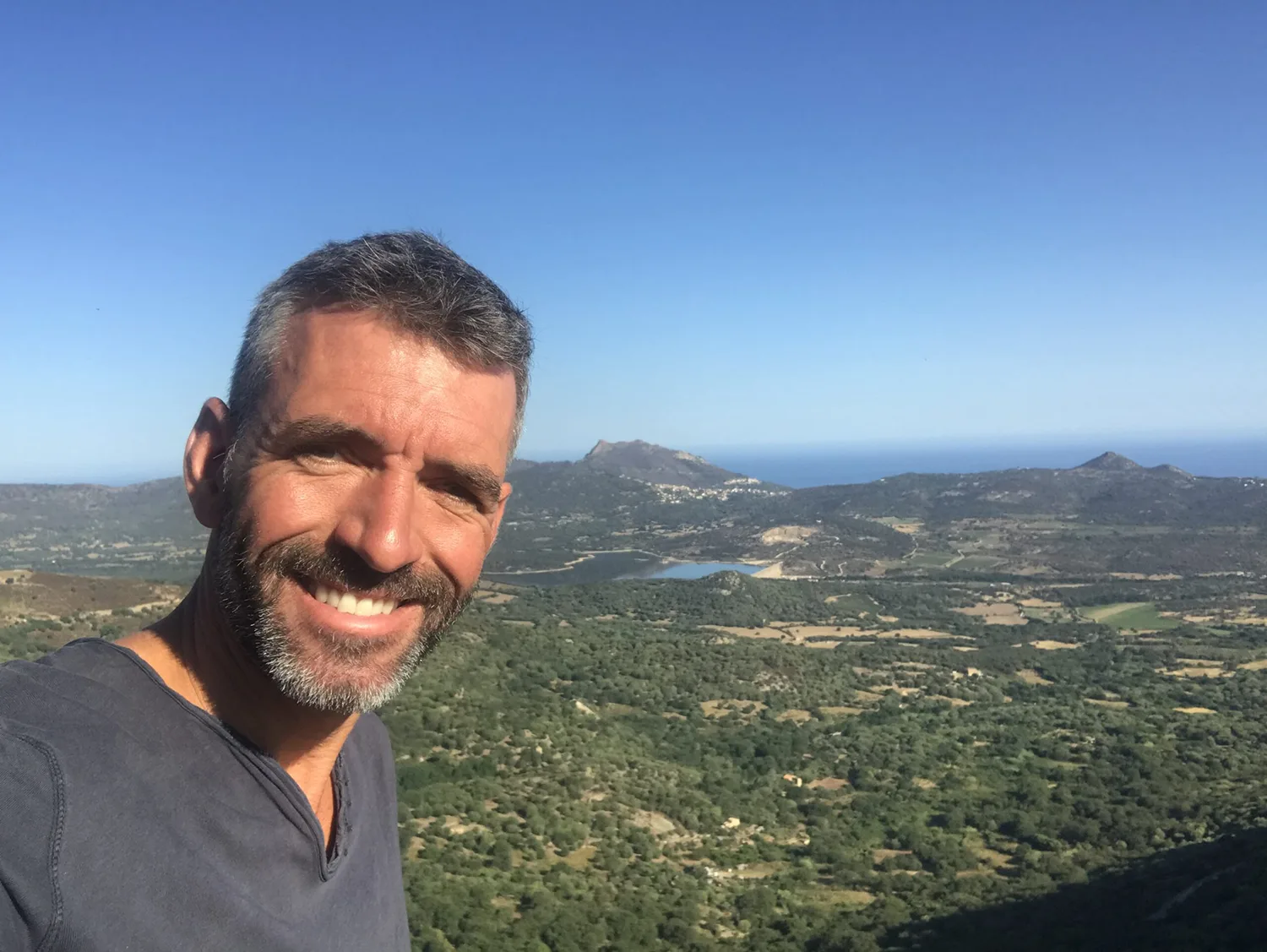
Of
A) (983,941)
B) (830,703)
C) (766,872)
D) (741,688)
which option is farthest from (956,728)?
(983,941)

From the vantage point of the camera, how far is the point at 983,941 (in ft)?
54.3

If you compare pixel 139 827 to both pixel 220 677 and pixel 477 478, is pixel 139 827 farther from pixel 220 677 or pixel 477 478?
pixel 477 478

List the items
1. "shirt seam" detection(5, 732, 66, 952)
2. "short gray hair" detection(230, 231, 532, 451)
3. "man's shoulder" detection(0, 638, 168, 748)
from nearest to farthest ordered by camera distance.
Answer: "shirt seam" detection(5, 732, 66, 952) → "man's shoulder" detection(0, 638, 168, 748) → "short gray hair" detection(230, 231, 532, 451)

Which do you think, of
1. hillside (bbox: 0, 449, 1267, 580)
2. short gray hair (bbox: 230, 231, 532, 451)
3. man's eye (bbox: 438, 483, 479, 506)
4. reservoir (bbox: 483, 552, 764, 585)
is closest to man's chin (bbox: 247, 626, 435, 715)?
man's eye (bbox: 438, 483, 479, 506)

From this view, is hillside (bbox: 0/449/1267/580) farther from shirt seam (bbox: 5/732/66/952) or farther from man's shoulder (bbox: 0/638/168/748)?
shirt seam (bbox: 5/732/66/952)

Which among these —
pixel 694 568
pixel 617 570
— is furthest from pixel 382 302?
pixel 694 568

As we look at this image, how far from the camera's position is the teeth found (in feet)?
5.14

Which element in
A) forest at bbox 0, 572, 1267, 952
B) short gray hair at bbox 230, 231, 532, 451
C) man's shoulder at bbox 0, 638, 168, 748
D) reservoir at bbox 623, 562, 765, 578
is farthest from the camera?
reservoir at bbox 623, 562, 765, 578

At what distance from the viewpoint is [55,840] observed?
1.20m

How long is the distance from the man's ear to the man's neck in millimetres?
137

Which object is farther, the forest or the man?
the forest

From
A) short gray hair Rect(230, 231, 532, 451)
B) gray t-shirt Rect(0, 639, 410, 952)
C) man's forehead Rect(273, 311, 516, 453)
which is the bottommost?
gray t-shirt Rect(0, 639, 410, 952)

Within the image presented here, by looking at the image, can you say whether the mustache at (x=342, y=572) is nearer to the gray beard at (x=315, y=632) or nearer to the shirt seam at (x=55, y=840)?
the gray beard at (x=315, y=632)

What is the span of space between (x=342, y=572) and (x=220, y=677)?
339 mm
